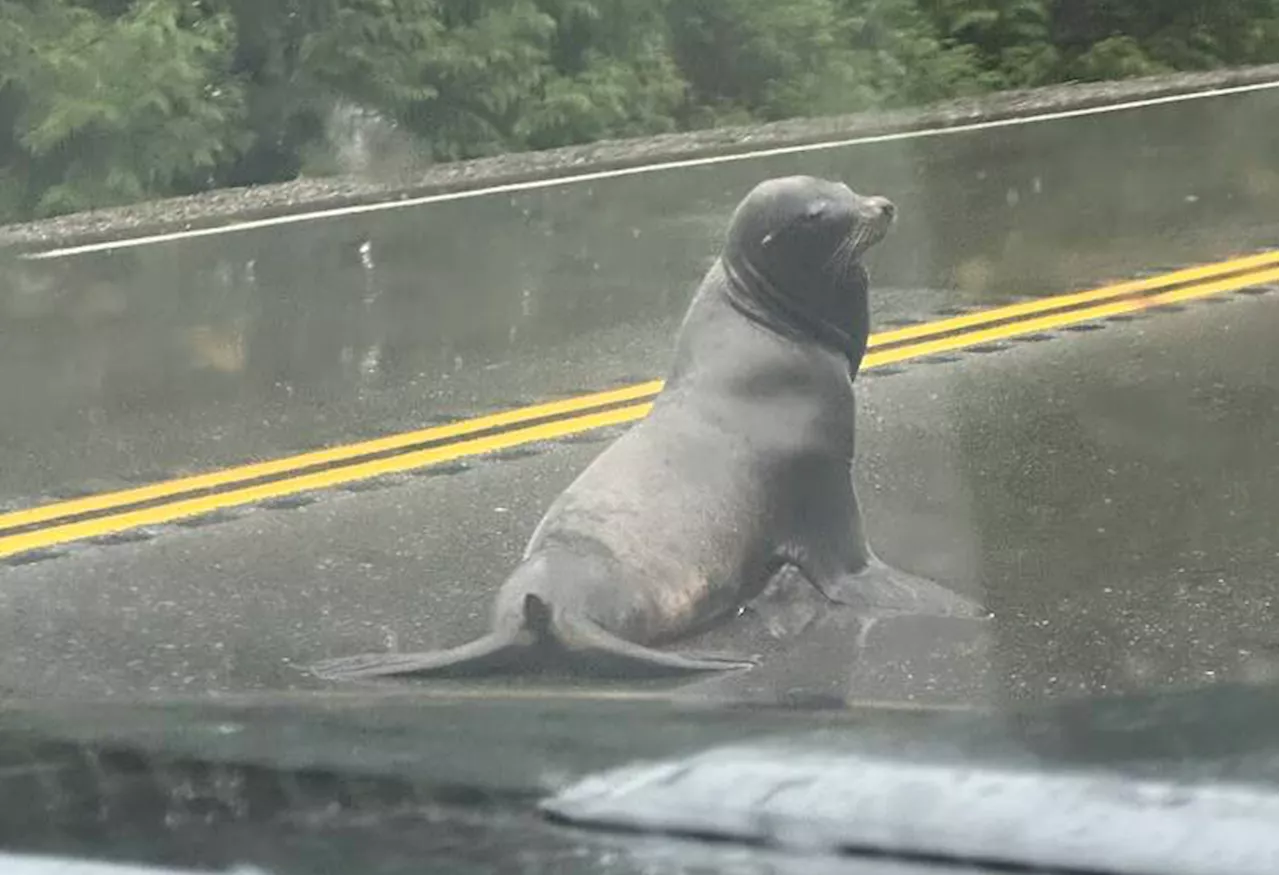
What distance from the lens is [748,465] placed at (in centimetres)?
455

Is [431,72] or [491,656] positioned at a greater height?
[431,72]

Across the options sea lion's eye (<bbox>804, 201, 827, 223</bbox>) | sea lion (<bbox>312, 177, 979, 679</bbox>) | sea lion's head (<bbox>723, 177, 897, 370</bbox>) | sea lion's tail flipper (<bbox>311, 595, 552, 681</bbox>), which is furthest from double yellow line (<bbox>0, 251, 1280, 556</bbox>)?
sea lion's eye (<bbox>804, 201, 827, 223</bbox>)

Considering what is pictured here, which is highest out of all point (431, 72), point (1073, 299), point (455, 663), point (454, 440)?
point (431, 72)

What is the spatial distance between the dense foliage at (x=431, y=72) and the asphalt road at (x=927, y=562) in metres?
6.60

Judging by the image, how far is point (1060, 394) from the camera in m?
6.64

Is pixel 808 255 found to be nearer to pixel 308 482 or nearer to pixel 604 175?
pixel 308 482

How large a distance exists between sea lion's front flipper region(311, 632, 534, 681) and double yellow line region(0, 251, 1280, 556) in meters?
1.58

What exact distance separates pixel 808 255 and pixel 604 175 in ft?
22.9

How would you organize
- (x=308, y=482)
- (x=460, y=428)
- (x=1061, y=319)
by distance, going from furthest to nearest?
(x=1061, y=319)
(x=460, y=428)
(x=308, y=482)

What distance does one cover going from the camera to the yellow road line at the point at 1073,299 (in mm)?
7656

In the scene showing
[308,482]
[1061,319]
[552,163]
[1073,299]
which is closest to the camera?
[308,482]

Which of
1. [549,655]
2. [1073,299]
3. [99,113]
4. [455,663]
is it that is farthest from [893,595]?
[99,113]

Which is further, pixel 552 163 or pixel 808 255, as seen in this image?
pixel 552 163

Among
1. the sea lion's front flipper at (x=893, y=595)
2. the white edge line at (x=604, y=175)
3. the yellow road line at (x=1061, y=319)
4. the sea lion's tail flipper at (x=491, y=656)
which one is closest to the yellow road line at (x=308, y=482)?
the yellow road line at (x=1061, y=319)
